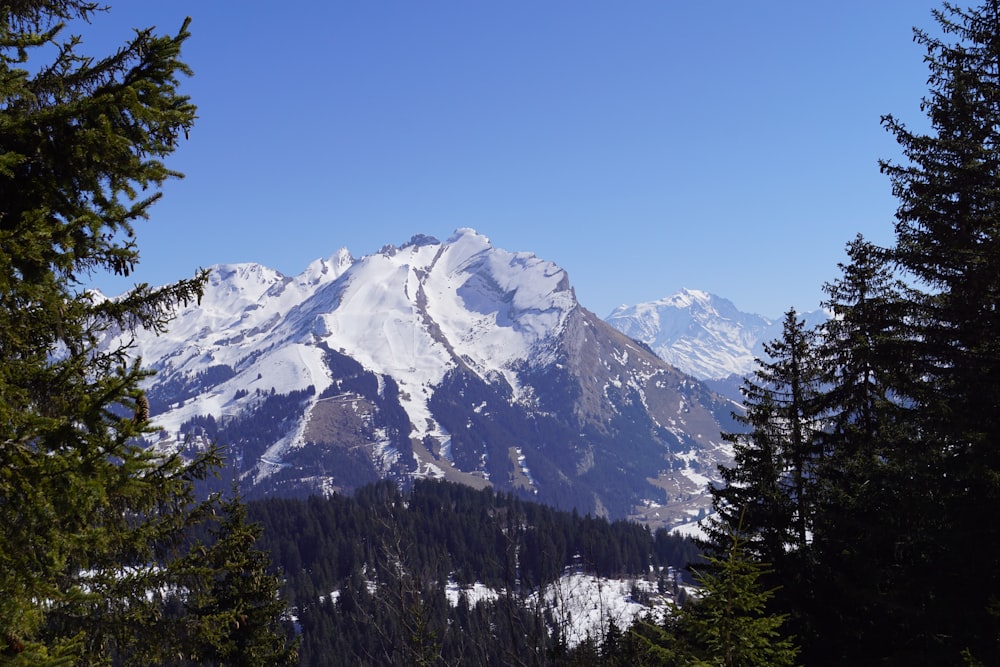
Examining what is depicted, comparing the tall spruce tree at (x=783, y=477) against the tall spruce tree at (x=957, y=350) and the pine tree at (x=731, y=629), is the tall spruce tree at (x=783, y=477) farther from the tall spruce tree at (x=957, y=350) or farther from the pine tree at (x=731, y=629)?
the pine tree at (x=731, y=629)

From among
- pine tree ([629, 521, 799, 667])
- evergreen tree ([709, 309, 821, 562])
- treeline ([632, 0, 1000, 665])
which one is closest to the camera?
pine tree ([629, 521, 799, 667])

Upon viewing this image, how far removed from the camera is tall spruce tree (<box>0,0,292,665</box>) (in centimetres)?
545

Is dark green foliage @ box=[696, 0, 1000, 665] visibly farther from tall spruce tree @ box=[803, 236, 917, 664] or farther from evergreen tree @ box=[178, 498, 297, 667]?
evergreen tree @ box=[178, 498, 297, 667]

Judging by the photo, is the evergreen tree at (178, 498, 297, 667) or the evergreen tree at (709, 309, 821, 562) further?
the evergreen tree at (709, 309, 821, 562)

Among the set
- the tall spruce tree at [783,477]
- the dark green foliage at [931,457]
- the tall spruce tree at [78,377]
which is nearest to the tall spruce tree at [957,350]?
the dark green foliage at [931,457]

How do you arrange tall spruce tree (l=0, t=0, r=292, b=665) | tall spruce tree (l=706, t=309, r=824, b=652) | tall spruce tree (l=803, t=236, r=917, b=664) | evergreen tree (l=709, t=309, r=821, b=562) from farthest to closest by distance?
evergreen tree (l=709, t=309, r=821, b=562) → tall spruce tree (l=706, t=309, r=824, b=652) → tall spruce tree (l=803, t=236, r=917, b=664) → tall spruce tree (l=0, t=0, r=292, b=665)

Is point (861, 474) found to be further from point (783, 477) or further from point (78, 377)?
point (78, 377)

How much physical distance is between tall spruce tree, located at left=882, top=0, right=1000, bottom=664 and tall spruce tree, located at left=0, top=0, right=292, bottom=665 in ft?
41.8

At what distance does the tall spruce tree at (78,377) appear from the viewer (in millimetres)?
5445

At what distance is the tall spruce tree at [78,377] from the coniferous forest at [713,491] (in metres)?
0.03

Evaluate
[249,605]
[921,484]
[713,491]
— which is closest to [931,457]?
[921,484]

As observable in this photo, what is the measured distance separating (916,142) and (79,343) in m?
16.2

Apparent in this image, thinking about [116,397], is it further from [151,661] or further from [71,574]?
[151,661]

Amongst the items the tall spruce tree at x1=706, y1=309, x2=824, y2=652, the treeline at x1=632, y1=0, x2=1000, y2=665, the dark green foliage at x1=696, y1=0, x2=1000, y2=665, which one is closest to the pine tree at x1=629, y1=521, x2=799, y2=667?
the treeline at x1=632, y1=0, x2=1000, y2=665
